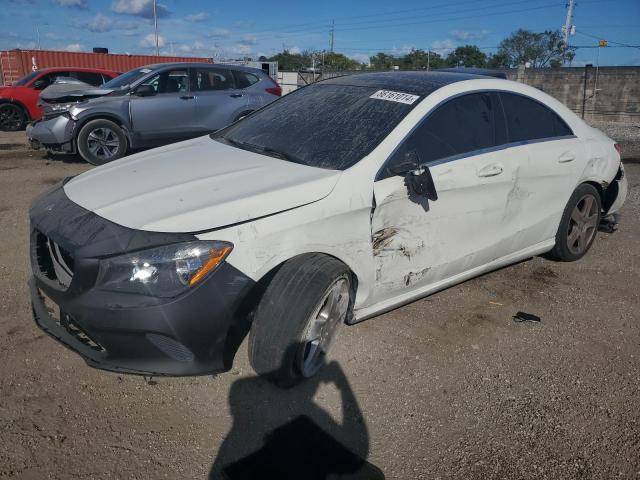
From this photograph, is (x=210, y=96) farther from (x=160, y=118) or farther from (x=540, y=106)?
(x=540, y=106)

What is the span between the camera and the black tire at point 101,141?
8844 mm

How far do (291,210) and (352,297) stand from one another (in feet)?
2.38

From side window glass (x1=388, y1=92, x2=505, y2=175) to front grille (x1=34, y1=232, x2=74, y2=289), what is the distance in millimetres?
1822

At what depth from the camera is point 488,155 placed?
376cm

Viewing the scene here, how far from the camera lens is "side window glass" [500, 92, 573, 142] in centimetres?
405

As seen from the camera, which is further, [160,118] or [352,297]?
[160,118]

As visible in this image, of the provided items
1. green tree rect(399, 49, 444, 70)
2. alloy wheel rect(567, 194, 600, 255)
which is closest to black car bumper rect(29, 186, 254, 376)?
alloy wheel rect(567, 194, 600, 255)

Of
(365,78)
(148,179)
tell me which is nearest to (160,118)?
(365,78)

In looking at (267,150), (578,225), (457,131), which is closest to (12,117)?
(267,150)

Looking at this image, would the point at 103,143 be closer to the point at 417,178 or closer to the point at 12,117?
the point at 12,117

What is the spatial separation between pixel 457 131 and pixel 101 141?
23.2ft

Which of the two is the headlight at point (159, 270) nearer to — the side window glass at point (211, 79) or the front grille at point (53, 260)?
the front grille at point (53, 260)

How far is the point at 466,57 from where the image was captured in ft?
171

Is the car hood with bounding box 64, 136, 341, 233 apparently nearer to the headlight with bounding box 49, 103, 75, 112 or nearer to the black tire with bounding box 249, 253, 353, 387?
the black tire with bounding box 249, 253, 353, 387
